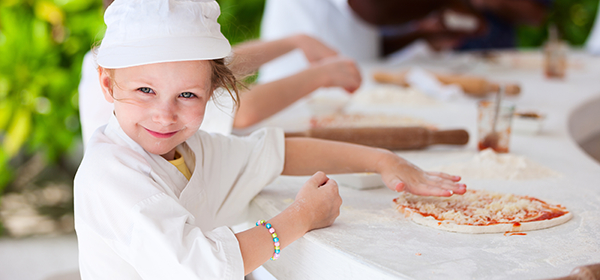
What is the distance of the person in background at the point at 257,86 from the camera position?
1.23 m

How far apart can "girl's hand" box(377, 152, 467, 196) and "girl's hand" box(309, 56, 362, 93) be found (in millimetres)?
601

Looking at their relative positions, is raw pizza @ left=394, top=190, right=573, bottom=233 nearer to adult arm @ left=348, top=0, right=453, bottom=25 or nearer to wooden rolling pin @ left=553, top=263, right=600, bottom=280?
wooden rolling pin @ left=553, top=263, right=600, bottom=280

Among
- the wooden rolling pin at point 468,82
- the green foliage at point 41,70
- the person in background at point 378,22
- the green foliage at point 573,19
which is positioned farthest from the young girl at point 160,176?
the green foliage at point 573,19

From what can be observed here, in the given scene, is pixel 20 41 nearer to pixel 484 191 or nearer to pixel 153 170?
pixel 153 170

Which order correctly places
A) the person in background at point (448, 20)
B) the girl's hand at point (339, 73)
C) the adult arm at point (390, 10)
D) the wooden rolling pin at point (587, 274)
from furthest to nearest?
1. the person in background at point (448, 20)
2. the adult arm at point (390, 10)
3. the girl's hand at point (339, 73)
4. the wooden rolling pin at point (587, 274)

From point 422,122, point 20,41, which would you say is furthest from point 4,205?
point 422,122

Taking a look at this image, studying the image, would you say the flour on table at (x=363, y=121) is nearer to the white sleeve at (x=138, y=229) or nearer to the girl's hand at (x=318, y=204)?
the girl's hand at (x=318, y=204)

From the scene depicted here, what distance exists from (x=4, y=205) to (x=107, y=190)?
278 centimetres

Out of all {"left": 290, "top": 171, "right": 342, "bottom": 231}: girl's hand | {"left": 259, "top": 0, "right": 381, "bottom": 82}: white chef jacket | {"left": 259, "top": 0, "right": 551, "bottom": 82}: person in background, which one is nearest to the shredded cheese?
{"left": 290, "top": 171, "right": 342, "bottom": 231}: girl's hand

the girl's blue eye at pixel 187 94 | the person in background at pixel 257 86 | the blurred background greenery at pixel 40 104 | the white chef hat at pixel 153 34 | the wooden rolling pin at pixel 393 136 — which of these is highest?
the white chef hat at pixel 153 34

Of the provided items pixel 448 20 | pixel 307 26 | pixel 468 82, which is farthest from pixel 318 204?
pixel 448 20

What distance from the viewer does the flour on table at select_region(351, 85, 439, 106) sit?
79.4 inches

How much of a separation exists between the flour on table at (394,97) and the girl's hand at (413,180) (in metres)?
0.96

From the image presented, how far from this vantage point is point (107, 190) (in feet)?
2.54
